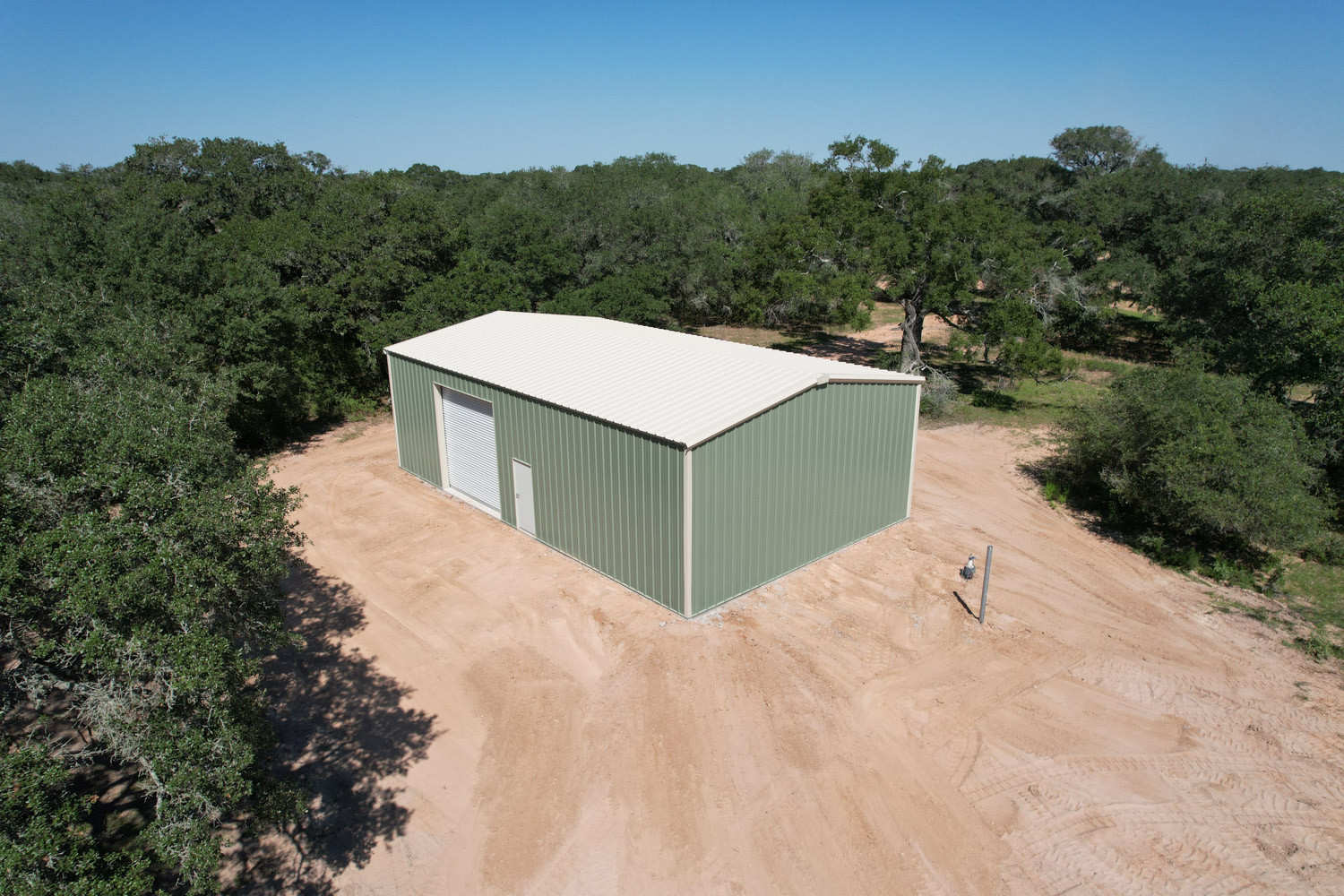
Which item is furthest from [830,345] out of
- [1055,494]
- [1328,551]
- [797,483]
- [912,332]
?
[797,483]

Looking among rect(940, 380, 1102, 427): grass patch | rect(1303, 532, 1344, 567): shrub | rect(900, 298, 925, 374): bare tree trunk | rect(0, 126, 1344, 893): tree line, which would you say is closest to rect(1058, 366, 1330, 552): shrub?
rect(0, 126, 1344, 893): tree line

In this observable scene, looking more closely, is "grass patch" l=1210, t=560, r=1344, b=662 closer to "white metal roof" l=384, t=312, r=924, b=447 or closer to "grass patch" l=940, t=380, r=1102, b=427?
"white metal roof" l=384, t=312, r=924, b=447

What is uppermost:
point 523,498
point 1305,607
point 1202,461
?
point 1202,461

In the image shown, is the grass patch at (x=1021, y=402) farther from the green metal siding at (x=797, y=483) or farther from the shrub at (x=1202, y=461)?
the green metal siding at (x=797, y=483)

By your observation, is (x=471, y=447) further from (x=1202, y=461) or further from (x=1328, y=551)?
(x=1328, y=551)

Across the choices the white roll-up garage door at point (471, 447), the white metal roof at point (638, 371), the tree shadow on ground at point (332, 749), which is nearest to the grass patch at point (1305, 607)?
the white metal roof at point (638, 371)
